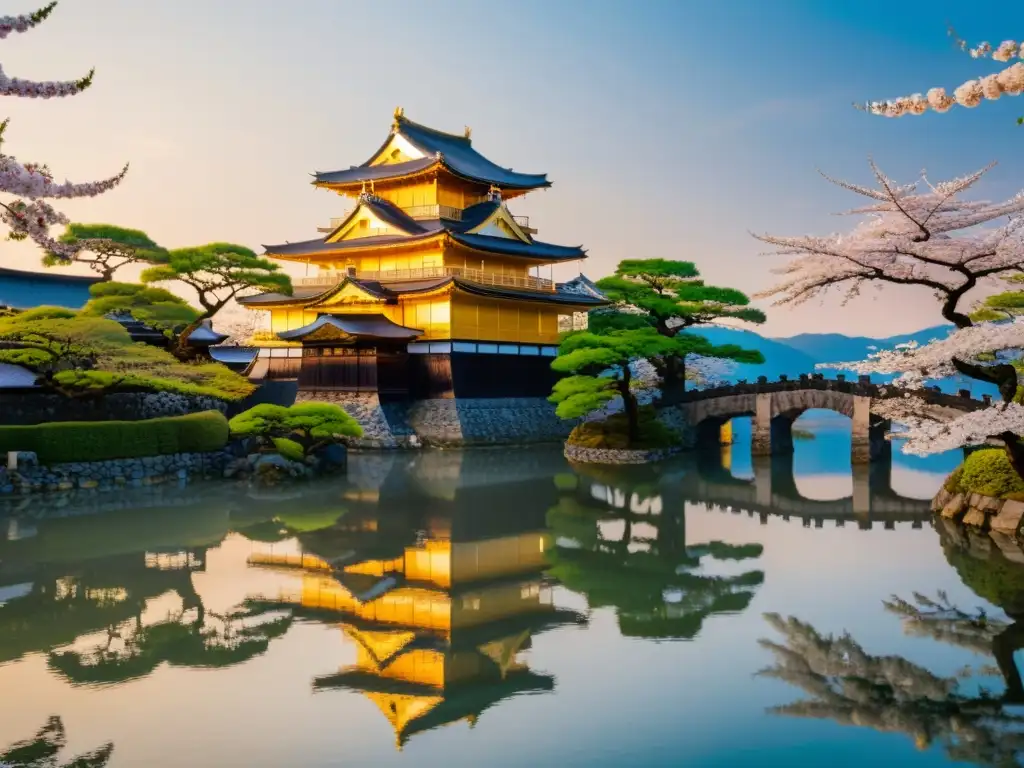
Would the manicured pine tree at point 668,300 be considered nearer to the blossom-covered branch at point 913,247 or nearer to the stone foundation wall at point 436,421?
the stone foundation wall at point 436,421

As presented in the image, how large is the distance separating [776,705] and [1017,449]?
26.9 feet

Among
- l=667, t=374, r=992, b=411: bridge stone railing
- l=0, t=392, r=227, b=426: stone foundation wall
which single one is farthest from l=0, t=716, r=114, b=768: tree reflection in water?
l=667, t=374, r=992, b=411: bridge stone railing

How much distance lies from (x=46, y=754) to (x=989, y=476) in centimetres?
1483

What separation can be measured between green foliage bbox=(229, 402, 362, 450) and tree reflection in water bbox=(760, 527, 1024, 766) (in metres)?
14.3

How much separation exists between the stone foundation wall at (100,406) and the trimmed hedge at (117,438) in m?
1.59

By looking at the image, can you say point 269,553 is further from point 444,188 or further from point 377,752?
point 444,188

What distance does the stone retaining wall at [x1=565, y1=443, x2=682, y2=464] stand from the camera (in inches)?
1045

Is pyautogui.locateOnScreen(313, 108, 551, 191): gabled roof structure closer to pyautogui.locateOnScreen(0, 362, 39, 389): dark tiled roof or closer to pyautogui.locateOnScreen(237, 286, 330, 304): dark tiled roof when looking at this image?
pyautogui.locateOnScreen(237, 286, 330, 304): dark tiled roof

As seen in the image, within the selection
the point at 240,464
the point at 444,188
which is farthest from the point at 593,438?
the point at 444,188

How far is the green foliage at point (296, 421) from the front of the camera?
2117 centimetres

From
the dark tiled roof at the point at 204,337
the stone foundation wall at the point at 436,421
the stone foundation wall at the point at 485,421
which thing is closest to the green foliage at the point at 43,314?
the stone foundation wall at the point at 436,421

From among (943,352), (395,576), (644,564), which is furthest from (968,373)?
(395,576)

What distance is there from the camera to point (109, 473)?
1970 centimetres

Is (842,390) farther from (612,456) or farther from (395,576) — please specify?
(395,576)
